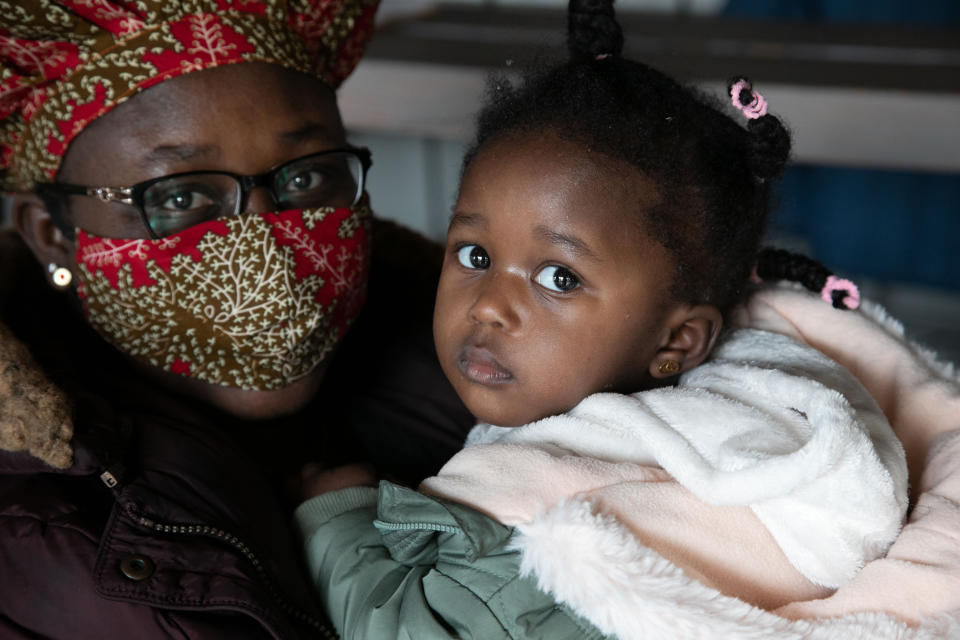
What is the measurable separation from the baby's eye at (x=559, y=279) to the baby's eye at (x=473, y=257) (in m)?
0.12

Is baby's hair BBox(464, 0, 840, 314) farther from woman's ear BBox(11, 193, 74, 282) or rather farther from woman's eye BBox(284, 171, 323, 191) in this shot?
woman's ear BBox(11, 193, 74, 282)

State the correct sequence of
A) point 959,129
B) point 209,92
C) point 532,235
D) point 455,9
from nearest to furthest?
point 532,235 < point 209,92 < point 959,129 < point 455,9

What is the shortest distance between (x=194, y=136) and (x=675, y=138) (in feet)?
2.40

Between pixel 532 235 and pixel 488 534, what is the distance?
17.5 inches

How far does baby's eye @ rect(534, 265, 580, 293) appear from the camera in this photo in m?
1.43

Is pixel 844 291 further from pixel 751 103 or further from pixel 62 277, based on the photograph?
pixel 62 277

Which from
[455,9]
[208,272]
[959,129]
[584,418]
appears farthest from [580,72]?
[455,9]

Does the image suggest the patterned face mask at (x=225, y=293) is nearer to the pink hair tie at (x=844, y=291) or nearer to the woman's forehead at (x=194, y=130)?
the woman's forehead at (x=194, y=130)

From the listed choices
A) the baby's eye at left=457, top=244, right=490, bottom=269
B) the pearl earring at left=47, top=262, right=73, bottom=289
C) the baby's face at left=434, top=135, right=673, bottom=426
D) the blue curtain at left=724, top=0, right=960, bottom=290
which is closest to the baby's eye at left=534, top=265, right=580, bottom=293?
the baby's face at left=434, top=135, right=673, bottom=426

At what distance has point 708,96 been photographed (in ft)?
5.37

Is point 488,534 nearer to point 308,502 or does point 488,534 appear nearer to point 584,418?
point 584,418

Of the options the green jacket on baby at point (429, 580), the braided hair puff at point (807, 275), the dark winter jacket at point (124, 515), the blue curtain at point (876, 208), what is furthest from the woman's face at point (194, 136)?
the blue curtain at point (876, 208)

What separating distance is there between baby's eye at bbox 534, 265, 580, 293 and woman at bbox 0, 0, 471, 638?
411 mm

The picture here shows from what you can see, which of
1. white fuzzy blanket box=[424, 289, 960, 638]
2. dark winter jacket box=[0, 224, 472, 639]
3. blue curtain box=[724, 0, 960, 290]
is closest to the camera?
white fuzzy blanket box=[424, 289, 960, 638]
